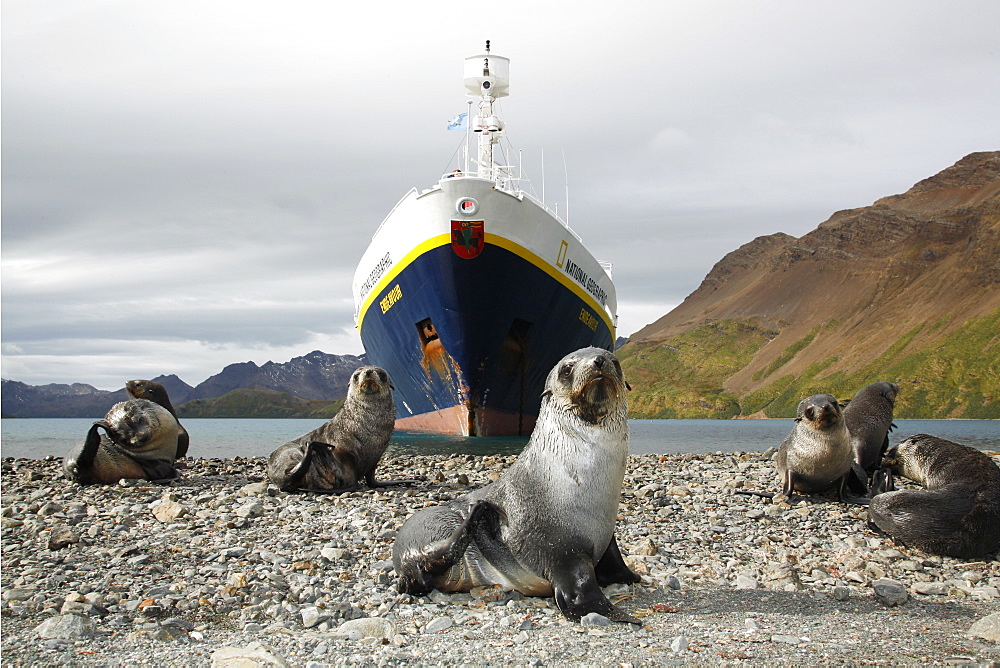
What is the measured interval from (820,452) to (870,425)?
6.19ft

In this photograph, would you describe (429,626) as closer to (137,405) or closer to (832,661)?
(832,661)

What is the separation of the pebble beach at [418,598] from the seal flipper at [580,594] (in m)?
0.07

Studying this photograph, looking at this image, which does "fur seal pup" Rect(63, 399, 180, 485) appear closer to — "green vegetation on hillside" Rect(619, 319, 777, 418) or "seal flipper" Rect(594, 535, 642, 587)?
"seal flipper" Rect(594, 535, 642, 587)

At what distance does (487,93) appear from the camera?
21.4 metres

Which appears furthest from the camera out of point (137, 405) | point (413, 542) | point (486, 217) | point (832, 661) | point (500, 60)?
point (500, 60)

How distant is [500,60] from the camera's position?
2134 centimetres

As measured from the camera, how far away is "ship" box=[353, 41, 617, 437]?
1616cm

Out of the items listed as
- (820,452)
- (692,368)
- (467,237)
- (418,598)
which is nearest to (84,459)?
(418,598)

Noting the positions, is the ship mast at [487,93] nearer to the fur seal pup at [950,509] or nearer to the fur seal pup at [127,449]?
the fur seal pup at [127,449]

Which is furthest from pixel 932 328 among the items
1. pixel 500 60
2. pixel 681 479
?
pixel 681 479

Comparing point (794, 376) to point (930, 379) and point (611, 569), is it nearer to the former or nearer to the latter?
point (930, 379)

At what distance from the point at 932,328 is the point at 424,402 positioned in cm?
11781

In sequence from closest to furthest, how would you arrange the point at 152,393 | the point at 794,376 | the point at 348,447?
the point at 348,447
the point at 152,393
the point at 794,376

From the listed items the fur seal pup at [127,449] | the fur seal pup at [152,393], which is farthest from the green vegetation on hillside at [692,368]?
the fur seal pup at [127,449]
